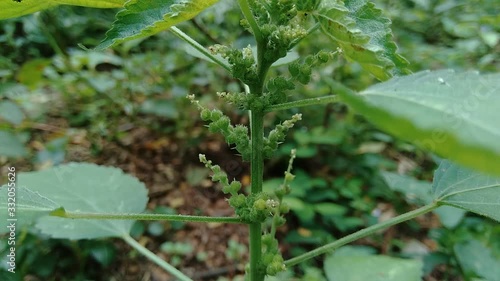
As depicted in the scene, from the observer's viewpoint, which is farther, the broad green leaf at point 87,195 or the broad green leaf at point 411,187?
the broad green leaf at point 411,187

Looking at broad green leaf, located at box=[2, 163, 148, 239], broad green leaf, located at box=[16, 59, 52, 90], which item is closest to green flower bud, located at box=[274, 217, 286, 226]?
broad green leaf, located at box=[2, 163, 148, 239]

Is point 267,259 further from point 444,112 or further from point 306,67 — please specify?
point 444,112

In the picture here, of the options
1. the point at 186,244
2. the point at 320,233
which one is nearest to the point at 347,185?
the point at 320,233

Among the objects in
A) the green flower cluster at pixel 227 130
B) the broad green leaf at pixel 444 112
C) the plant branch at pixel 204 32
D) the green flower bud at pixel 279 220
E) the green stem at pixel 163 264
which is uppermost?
the broad green leaf at pixel 444 112

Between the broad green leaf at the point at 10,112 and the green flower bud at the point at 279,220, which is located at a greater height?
the green flower bud at the point at 279,220

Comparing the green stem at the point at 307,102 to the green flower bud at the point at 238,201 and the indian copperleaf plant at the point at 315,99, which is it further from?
the green flower bud at the point at 238,201

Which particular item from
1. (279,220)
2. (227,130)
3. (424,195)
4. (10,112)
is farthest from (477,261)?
(10,112)

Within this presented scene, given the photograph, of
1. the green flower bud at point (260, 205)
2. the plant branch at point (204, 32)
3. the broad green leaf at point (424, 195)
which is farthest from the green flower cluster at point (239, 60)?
the plant branch at point (204, 32)

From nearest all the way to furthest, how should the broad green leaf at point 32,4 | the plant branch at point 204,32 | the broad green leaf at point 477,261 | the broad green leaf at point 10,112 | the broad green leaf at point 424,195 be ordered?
the broad green leaf at point 32,4, the broad green leaf at point 477,261, the broad green leaf at point 424,195, the broad green leaf at point 10,112, the plant branch at point 204,32
